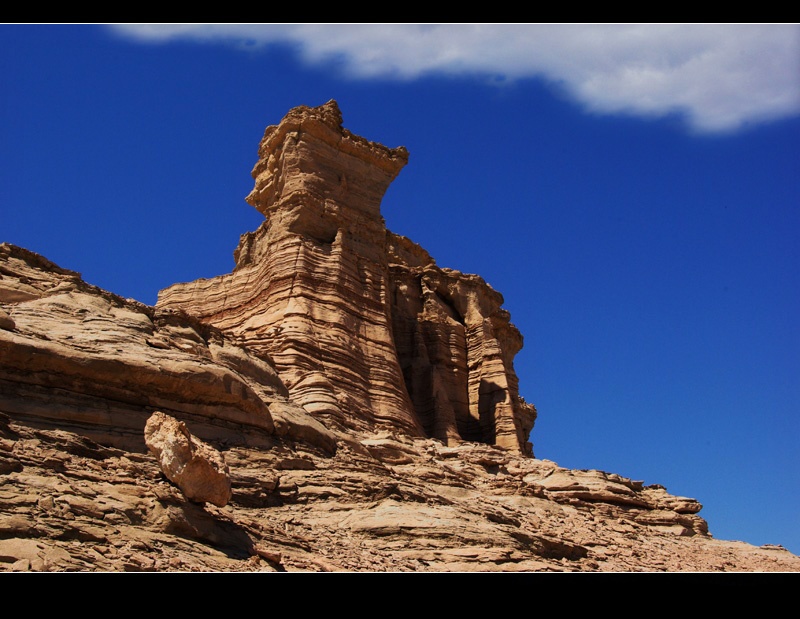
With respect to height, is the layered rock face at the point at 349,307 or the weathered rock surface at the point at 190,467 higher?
the layered rock face at the point at 349,307

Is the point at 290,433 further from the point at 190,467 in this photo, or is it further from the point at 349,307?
the point at 349,307

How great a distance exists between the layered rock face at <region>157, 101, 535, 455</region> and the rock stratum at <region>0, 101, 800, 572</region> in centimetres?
12

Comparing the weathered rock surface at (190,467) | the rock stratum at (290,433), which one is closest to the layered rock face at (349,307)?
the rock stratum at (290,433)

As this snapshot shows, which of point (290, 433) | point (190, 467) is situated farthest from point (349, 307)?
point (190, 467)

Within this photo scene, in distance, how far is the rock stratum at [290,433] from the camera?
14.5 metres

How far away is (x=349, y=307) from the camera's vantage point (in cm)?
A: 3944

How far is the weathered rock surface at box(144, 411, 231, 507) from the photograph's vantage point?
14984 mm

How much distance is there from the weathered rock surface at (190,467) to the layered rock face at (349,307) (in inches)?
596

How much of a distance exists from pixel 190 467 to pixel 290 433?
273 inches

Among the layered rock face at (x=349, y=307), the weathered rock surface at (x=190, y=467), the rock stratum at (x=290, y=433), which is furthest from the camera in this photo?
the layered rock face at (x=349, y=307)

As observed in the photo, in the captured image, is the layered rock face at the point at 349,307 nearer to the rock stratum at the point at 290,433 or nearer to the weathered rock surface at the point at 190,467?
the rock stratum at the point at 290,433
